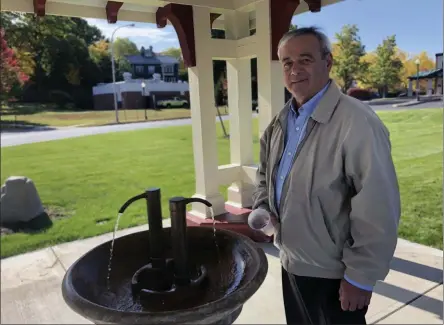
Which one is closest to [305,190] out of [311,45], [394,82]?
[311,45]

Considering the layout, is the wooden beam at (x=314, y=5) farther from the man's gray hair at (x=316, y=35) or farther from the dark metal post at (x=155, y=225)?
the dark metal post at (x=155, y=225)

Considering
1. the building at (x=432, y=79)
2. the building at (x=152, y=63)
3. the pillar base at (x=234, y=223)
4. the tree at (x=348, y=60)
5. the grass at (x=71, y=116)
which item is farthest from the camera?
the building at (x=152, y=63)

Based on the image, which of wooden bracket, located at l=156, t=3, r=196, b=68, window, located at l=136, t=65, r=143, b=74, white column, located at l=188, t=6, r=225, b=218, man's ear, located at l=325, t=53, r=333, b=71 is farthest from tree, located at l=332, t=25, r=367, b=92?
window, located at l=136, t=65, r=143, b=74

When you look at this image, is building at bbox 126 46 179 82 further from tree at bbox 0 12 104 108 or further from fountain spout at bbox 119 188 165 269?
fountain spout at bbox 119 188 165 269

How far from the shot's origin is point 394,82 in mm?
5051

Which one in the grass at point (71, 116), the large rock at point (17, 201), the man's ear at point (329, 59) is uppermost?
the man's ear at point (329, 59)

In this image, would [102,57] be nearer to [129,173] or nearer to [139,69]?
[129,173]

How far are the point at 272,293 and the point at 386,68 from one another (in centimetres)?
383

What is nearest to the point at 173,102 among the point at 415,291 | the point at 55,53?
the point at 55,53

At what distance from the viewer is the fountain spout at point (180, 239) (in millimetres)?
1208

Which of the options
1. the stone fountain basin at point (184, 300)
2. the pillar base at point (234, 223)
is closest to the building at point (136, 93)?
the pillar base at point (234, 223)

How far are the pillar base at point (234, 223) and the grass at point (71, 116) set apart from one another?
8719mm

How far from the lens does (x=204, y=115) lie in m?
3.43

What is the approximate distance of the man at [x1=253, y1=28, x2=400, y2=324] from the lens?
108cm
